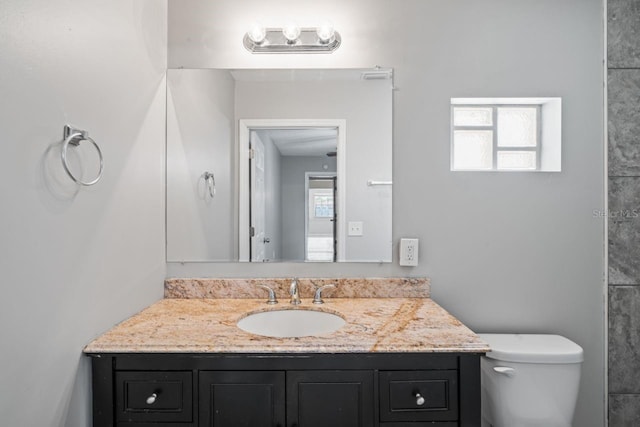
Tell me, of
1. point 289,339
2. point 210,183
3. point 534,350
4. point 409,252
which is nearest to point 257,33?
point 210,183

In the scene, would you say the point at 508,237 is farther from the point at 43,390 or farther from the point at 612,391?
the point at 43,390

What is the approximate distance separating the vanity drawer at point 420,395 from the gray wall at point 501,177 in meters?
0.61

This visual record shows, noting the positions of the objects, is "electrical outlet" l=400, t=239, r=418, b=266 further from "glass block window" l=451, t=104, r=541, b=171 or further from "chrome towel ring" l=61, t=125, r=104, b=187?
"chrome towel ring" l=61, t=125, r=104, b=187

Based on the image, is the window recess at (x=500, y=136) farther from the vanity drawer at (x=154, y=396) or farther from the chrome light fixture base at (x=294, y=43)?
the vanity drawer at (x=154, y=396)

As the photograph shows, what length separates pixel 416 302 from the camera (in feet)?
5.26

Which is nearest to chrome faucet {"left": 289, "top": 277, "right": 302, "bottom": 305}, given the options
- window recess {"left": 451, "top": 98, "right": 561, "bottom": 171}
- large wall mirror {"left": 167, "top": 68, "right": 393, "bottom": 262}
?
large wall mirror {"left": 167, "top": 68, "right": 393, "bottom": 262}

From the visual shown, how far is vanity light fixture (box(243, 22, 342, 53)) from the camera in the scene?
167cm

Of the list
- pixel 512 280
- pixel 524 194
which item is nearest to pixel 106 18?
pixel 524 194

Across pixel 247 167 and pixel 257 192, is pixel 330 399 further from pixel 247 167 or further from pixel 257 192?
pixel 247 167

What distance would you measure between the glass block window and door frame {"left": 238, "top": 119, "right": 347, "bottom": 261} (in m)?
0.53

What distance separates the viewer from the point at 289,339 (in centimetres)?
115

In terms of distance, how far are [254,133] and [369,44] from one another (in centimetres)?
67

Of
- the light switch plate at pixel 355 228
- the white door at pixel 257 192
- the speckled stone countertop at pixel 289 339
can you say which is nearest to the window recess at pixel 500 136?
the light switch plate at pixel 355 228

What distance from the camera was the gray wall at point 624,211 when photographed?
1664 mm
